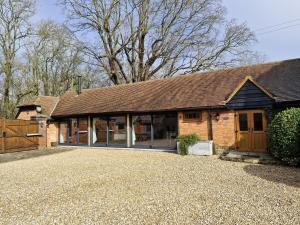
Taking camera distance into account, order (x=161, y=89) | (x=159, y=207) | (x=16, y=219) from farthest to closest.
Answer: (x=161, y=89)
(x=159, y=207)
(x=16, y=219)

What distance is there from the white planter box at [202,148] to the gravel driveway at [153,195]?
2.57 meters

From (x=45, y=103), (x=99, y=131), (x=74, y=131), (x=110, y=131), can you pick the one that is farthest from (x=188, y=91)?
(x=45, y=103)

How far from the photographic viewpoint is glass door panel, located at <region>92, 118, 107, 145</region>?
60.8 ft

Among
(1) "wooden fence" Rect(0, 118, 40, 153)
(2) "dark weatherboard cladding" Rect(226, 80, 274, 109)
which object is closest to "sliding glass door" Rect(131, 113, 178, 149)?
(2) "dark weatherboard cladding" Rect(226, 80, 274, 109)

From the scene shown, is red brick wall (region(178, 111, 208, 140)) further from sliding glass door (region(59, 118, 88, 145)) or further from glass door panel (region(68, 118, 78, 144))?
glass door panel (region(68, 118, 78, 144))

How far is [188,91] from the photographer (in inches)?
626

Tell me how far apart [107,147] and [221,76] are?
9149 mm

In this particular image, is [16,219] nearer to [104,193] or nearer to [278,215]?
[104,193]

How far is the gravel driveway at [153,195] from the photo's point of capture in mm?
5008

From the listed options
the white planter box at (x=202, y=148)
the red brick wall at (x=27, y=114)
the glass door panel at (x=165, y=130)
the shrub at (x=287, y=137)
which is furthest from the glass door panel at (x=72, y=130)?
the shrub at (x=287, y=137)

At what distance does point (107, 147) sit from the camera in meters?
17.8

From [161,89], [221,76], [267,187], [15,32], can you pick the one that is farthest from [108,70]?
[267,187]

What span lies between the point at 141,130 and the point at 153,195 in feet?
35.5

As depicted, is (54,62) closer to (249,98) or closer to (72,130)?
(72,130)
